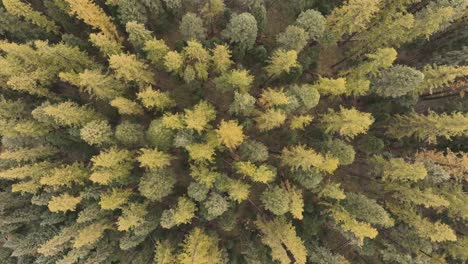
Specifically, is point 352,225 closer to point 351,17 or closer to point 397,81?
point 397,81

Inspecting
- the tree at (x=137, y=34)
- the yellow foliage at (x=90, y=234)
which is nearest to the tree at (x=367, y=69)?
the tree at (x=137, y=34)

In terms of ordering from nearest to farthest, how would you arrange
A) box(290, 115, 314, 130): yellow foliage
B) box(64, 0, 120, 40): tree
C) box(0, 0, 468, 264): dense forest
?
box(64, 0, 120, 40): tree
box(0, 0, 468, 264): dense forest
box(290, 115, 314, 130): yellow foliage

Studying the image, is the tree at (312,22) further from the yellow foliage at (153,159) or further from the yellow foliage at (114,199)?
the yellow foliage at (114,199)

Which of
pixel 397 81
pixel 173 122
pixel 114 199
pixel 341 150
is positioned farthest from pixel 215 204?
pixel 397 81

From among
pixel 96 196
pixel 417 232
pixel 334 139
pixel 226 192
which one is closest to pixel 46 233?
pixel 96 196

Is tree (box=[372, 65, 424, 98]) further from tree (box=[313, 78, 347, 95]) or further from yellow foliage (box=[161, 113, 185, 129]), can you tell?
yellow foliage (box=[161, 113, 185, 129])

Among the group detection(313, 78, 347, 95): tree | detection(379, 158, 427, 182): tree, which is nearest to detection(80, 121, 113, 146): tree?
detection(313, 78, 347, 95): tree

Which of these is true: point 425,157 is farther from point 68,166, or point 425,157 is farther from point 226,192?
point 68,166
